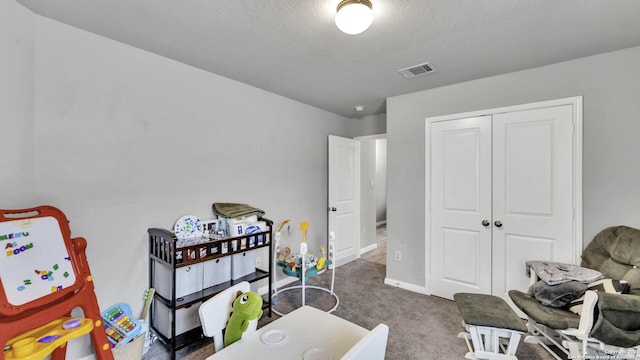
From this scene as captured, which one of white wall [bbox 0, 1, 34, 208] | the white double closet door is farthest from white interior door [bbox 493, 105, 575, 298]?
white wall [bbox 0, 1, 34, 208]

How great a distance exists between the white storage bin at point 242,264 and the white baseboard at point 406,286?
1.75 m

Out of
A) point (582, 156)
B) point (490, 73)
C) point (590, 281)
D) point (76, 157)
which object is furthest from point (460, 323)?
point (76, 157)

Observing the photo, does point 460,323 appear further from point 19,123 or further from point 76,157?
point 19,123

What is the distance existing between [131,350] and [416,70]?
3224 millimetres

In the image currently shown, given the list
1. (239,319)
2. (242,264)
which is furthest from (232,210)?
(239,319)

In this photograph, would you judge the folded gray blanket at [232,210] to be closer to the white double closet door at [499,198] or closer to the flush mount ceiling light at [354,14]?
the flush mount ceiling light at [354,14]

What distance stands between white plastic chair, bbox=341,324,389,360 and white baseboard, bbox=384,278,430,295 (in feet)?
7.97

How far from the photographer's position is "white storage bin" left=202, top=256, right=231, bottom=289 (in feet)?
7.73

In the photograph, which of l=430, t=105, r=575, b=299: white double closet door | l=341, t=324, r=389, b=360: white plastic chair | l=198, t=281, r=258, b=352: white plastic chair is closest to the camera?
l=341, t=324, r=389, b=360: white plastic chair

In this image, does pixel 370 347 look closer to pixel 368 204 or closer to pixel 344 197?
pixel 344 197

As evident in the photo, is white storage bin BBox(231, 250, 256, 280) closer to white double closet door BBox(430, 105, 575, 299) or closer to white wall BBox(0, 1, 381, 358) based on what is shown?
white wall BBox(0, 1, 381, 358)

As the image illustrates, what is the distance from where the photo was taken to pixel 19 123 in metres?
1.65

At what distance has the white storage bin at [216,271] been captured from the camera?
7.73 feet

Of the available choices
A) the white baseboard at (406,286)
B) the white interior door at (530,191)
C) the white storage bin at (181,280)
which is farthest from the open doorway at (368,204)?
the white storage bin at (181,280)
